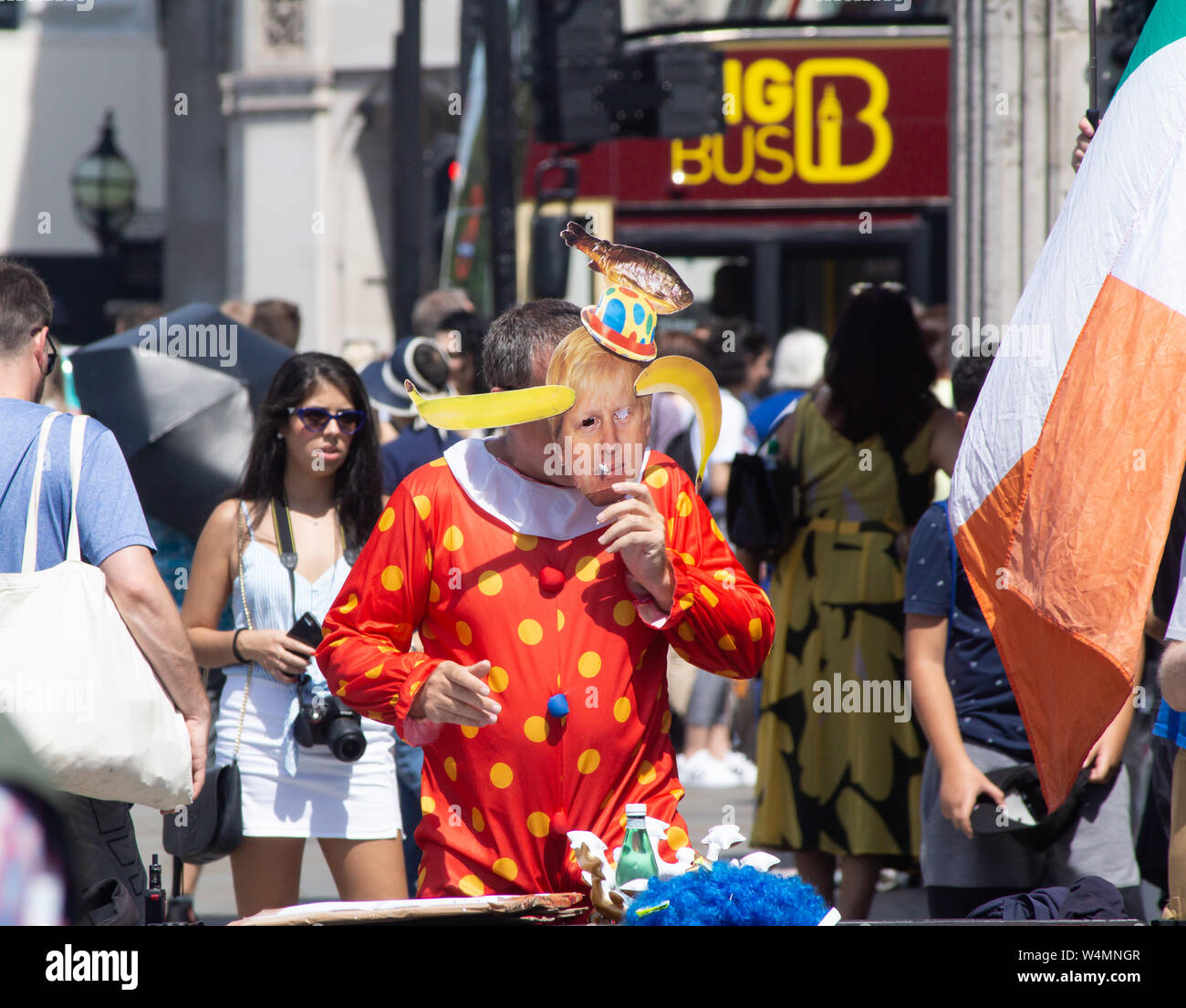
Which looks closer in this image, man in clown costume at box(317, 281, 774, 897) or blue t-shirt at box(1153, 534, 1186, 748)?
blue t-shirt at box(1153, 534, 1186, 748)

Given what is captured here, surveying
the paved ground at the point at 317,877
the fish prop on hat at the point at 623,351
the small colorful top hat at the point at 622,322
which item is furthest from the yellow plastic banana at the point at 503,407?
the paved ground at the point at 317,877

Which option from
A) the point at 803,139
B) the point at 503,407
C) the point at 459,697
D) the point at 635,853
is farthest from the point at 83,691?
the point at 803,139

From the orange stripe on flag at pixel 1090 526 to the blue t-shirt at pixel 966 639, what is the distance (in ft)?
3.85

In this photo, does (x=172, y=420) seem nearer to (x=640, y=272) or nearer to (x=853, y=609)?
(x=853, y=609)

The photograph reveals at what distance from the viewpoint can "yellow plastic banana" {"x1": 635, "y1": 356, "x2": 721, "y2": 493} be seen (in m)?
2.84

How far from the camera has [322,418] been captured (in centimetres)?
448

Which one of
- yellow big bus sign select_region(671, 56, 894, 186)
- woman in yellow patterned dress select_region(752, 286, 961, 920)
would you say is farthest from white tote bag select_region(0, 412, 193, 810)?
yellow big bus sign select_region(671, 56, 894, 186)

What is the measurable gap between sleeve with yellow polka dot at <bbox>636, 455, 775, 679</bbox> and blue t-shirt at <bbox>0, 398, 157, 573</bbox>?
1.05 meters

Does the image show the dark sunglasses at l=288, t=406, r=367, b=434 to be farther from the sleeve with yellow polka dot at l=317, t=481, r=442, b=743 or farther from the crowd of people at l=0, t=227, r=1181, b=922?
the sleeve with yellow polka dot at l=317, t=481, r=442, b=743

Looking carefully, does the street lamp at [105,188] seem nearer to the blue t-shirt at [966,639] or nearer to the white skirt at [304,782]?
the white skirt at [304,782]

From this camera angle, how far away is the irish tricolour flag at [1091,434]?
8.86 feet

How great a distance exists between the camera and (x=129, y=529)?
3.30 metres

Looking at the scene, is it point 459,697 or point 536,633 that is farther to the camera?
point 536,633

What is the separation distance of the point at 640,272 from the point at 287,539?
6.38 ft
